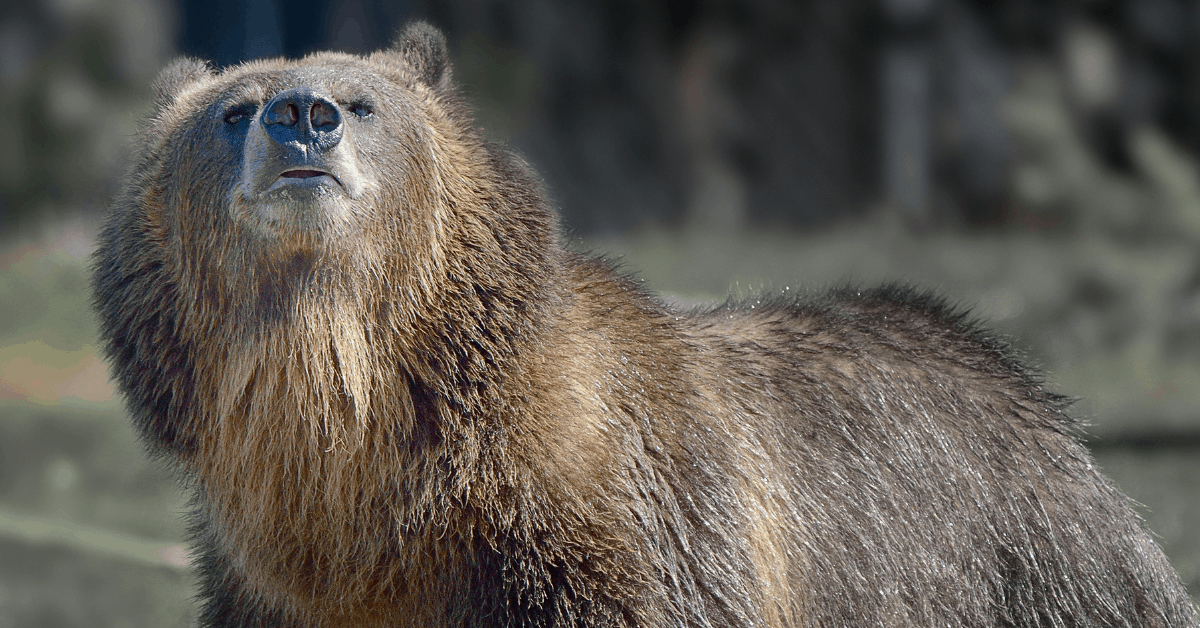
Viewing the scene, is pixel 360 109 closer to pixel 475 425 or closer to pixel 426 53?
pixel 426 53

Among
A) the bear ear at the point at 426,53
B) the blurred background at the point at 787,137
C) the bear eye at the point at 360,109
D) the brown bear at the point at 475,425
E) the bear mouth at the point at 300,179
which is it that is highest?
the blurred background at the point at 787,137

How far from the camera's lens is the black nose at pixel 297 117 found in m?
3.22

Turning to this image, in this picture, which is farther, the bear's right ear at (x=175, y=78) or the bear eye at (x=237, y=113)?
the bear's right ear at (x=175, y=78)

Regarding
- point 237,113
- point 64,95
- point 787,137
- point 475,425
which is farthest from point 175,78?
point 787,137

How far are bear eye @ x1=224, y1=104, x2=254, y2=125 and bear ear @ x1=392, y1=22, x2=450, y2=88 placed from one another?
2.31 feet

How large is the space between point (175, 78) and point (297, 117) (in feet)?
3.92

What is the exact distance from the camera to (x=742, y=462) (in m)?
3.65

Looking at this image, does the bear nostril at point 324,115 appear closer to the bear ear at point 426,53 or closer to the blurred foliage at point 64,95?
the bear ear at point 426,53

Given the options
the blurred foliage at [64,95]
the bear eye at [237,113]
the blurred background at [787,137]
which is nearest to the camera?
the bear eye at [237,113]

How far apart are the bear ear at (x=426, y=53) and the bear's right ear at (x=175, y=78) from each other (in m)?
0.70

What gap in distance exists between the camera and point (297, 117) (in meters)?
3.24

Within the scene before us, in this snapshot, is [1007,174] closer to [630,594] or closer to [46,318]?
[46,318]

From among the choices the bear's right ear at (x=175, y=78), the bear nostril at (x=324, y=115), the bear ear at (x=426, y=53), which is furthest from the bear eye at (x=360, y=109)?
the bear's right ear at (x=175, y=78)

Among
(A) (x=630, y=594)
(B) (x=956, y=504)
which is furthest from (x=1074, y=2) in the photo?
(A) (x=630, y=594)
